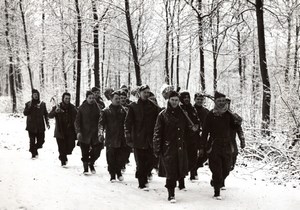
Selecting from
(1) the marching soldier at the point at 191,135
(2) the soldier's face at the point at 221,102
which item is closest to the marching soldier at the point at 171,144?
(2) the soldier's face at the point at 221,102

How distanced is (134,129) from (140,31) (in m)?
18.2

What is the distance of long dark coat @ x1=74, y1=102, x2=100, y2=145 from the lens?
9359 mm

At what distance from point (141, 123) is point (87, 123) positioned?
206cm

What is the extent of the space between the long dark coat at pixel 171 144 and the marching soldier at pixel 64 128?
4.16 meters

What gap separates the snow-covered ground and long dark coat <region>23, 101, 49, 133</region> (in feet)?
4.68

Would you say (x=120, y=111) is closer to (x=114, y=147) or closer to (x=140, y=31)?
(x=114, y=147)

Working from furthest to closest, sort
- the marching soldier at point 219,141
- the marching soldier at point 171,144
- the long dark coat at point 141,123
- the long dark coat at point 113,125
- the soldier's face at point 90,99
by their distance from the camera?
1. the soldier's face at point 90,99
2. the long dark coat at point 113,125
3. the long dark coat at point 141,123
4. the marching soldier at point 219,141
5. the marching soldier at point 171,144

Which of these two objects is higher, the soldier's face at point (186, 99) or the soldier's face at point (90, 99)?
the soldier's face at point (90, 99)

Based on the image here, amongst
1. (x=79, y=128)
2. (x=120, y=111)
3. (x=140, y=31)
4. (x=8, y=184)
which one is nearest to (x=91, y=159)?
(x=79, y=128)

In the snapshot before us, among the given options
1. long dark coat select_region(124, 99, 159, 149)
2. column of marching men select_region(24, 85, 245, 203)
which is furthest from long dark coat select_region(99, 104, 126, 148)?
long dark coat select_region(124, 99, 159, 149)

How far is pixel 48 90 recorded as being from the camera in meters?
28.5

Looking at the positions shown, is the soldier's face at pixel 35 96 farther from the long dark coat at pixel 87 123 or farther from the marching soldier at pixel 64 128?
the long dark coat at pixel 87 123

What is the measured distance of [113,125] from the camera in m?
8.63

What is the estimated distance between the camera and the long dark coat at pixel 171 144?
6.86 metres
